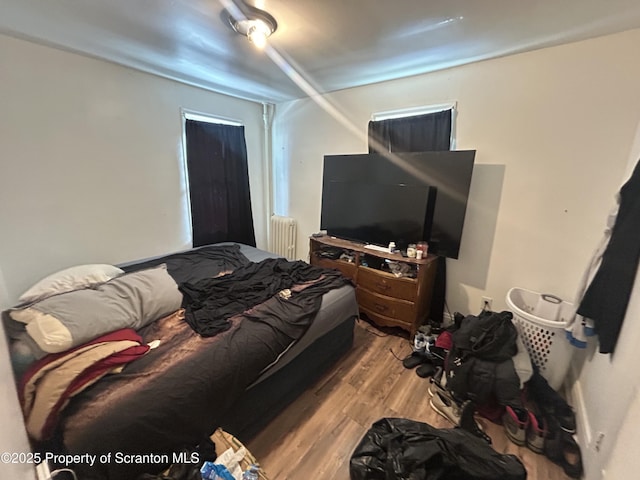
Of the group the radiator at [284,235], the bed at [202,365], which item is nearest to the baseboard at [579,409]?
the bed at [202,365]

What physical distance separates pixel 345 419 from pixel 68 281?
2092 millimetres

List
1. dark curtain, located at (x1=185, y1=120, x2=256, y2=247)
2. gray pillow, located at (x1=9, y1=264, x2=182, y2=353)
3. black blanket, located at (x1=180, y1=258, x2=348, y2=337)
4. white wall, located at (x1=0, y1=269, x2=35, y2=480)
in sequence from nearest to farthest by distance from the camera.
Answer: white wall, located at (x1=0, y1=269, x2=35, y2=480) < gray pillow, located at (x1=9, y1=264, x2=182, y2=353) < black blanket, located at (x1=180, y1=258, x2=348, y2=337) < dark curtain, located at (x1=185, y1=120, x2=256, y2=247)

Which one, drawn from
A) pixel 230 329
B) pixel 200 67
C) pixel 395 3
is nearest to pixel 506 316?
pixel 230 329

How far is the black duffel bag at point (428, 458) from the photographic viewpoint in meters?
1.19

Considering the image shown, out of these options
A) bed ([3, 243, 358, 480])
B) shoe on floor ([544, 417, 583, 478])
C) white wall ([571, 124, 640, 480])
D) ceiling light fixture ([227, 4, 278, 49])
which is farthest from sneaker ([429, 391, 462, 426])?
ceiling light fixture ([227, 4, 278, 49])

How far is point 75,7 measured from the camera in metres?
1.56

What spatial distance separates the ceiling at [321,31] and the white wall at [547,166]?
17cm

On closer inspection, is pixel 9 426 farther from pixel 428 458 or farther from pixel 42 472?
pixel 428 458

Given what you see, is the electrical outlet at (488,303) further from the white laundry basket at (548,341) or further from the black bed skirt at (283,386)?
the black bed skirt at (283,386)

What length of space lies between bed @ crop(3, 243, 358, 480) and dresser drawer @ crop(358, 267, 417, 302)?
43 centimetres

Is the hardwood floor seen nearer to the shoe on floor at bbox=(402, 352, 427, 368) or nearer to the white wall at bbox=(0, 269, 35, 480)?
the shoe on floor at bbox=(402, 352, 427, 368)

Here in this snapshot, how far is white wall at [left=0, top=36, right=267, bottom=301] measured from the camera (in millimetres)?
2025

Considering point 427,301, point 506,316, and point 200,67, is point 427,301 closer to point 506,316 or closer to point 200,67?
point 506,316

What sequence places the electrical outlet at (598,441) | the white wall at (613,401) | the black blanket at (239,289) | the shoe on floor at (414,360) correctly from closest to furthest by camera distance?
the white wall at (613,401)
the electrical outlet at (598,441)
the black blanket at (239,289)
the shoe on floor at (414,360)
